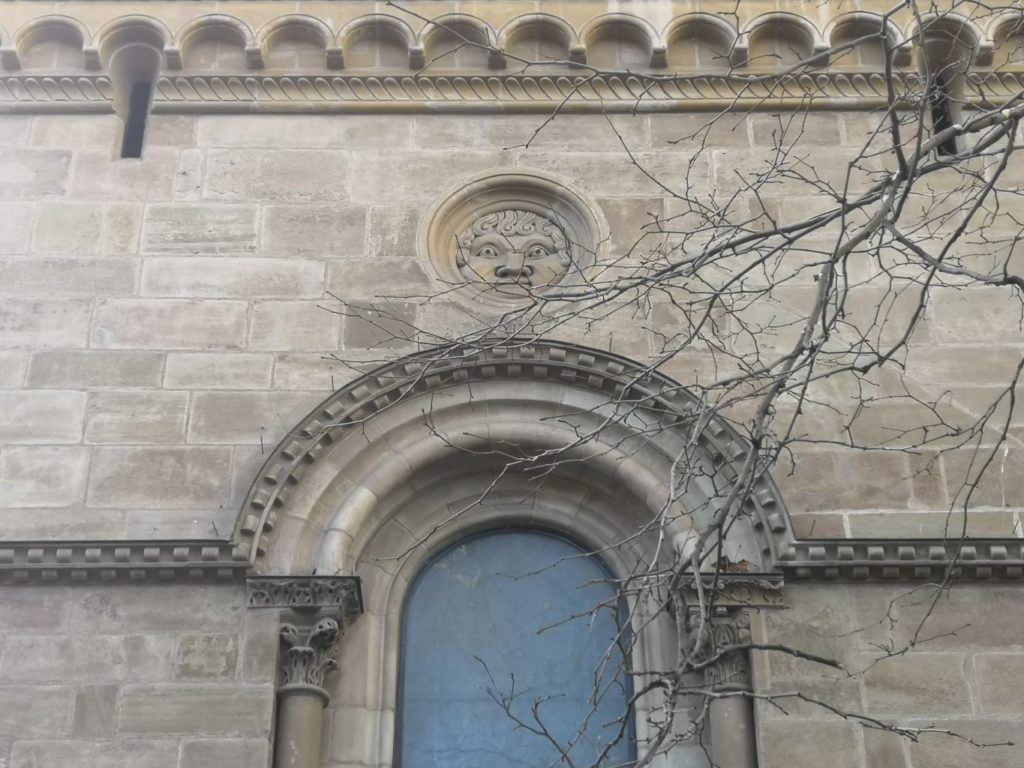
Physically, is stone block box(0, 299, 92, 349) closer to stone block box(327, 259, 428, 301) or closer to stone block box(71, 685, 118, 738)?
stone block box(327, 259, 428, 301)

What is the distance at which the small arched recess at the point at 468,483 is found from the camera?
10625mm

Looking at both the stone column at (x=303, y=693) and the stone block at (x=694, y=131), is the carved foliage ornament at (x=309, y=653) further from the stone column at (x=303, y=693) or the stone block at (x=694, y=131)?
the stone block at (x=694, y=131)

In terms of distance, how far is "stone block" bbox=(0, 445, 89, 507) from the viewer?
10.9 m

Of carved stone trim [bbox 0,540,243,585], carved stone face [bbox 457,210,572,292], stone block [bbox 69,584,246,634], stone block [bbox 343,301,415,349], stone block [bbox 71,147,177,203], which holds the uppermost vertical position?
stone block [bbox 71,147,177,203]

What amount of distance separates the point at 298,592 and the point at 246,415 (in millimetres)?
1498

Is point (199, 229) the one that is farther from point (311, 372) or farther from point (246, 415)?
point (246, 415)

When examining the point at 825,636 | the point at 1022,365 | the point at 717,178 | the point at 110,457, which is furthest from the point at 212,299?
the point at 1022,365

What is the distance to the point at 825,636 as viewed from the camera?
33.9 feet

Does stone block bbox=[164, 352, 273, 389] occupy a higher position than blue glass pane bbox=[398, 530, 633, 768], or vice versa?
stone block bbox=[164, 352, 273, 389]

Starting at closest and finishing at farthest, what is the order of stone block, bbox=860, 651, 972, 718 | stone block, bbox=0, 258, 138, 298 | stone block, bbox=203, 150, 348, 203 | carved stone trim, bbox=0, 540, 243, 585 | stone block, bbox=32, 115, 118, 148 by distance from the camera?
stone block, bbox=860, 651, 972, 718 < carved stone trim, bbox=0, 540, 243, 585 < stone block, bbox=0, 258, 138, 298 < stone block, bbox=203, 150, 348, 203 < stone block, bbox=32, 115, 118, 148

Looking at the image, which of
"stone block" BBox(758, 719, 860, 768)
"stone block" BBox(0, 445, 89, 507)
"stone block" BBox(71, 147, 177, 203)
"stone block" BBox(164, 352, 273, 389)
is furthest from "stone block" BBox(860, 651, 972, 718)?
"stone block" BBox(71, 147, 177, 203)

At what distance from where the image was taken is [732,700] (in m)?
10.1

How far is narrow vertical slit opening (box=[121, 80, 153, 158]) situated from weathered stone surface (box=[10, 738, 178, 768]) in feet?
16.0

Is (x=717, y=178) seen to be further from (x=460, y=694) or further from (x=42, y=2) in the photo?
(x=42, y=2)
